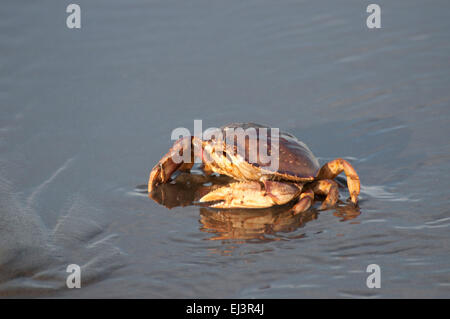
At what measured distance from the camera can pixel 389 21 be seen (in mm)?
9430

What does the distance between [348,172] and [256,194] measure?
33.8 inches

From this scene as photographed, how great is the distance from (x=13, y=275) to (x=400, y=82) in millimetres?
5492

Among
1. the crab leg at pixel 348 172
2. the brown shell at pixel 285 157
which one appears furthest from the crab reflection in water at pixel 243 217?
the brown shell at pixel 285 157

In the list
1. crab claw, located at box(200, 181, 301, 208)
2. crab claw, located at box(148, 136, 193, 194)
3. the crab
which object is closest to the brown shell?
the crab

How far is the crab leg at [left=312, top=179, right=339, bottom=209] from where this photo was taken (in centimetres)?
562

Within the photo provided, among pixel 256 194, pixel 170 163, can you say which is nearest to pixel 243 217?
pixel 256 194

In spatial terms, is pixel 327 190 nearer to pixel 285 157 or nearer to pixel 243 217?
pixel 285 157

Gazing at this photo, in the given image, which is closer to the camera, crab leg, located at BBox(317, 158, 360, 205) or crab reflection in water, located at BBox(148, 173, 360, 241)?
crab reflection in water, located at BBox(148, 173, 360, 241)

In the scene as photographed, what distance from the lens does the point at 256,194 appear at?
218 inches

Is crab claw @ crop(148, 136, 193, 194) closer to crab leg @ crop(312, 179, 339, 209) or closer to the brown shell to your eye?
the brown shell

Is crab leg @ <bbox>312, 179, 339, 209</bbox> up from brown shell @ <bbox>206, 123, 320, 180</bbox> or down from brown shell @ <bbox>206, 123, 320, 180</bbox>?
down

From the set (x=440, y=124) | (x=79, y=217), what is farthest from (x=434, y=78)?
(x=79, y=217)

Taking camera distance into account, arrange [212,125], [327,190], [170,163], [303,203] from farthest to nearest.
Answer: [212,125]
[170,163]
[327,190]
[303,203]

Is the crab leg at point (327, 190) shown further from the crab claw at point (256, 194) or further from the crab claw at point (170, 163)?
the crab claw at point (170, 163)
